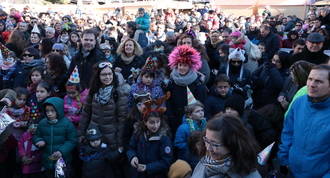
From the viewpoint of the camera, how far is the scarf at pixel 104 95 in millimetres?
4297

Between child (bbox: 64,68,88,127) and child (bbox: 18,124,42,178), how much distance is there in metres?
0.54

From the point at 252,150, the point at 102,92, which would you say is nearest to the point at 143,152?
the point at 102,92

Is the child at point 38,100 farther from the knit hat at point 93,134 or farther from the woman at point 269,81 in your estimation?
the woman at point 269,81

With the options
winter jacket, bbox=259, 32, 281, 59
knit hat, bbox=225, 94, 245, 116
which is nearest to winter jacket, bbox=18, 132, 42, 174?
knit hat, bbox=225, 94, 245, 116

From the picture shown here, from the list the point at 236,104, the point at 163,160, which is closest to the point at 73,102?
the point at 163,160

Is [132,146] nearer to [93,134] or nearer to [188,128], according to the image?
[93,134]

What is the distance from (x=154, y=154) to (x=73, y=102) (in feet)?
5.29

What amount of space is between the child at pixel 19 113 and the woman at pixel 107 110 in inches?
29.8

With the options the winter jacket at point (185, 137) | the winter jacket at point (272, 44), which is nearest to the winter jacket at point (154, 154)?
the winter jacket at point (185, 137)

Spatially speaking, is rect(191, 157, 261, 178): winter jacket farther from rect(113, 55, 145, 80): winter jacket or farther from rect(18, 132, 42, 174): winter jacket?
rect(113, 55, 145, 80): winter jacket

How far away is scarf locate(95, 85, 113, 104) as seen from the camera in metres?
4.30

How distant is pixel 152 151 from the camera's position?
12.4 feet

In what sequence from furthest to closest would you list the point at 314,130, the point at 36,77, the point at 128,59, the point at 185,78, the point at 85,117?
the point at 128,59 → the point at 36,77 → the point at 185,78 → the point at 85,117 → the point at 314,130

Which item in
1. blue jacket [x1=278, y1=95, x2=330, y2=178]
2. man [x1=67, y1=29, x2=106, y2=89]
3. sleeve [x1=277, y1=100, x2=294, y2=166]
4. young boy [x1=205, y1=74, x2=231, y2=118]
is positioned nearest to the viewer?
blue jacket [x1=278, y1=95, x2=330, y2=178]
